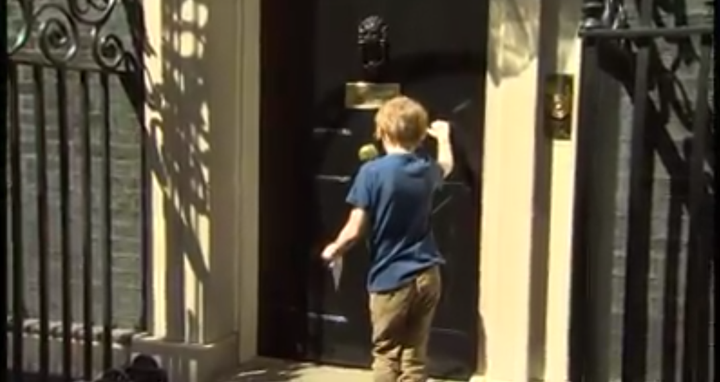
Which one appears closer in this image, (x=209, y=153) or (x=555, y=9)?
(x=555, y=9)

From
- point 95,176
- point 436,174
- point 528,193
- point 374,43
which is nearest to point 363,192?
point 436,174

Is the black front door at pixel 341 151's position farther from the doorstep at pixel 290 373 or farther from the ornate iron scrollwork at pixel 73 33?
the ornate iron scrollwork at pixel 73 33

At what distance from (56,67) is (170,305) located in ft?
3.87

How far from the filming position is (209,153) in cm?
595

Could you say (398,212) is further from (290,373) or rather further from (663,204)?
(290,373)

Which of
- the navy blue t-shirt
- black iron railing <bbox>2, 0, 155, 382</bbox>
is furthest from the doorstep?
the navy blue t-shirt

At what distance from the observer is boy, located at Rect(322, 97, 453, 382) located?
5.12 m

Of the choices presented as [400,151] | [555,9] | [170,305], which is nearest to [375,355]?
[400,151]

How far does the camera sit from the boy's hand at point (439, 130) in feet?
18.2

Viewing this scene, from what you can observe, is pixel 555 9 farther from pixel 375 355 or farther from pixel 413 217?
pixel 375 355

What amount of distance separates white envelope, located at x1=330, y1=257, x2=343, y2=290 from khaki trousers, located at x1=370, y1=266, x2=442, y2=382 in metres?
0.23

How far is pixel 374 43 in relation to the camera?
19.4 ft

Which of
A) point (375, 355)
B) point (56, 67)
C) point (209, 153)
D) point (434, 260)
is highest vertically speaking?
point (56, 67)

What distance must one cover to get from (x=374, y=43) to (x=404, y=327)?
137 centimetres
